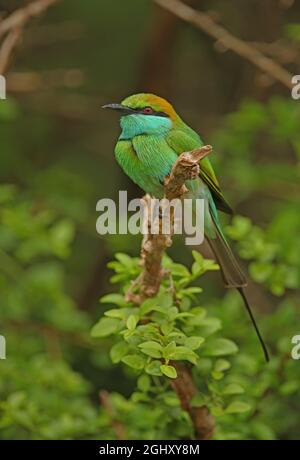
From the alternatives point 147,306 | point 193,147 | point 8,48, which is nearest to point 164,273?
point 147,306

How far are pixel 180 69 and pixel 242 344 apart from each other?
6.78 feet

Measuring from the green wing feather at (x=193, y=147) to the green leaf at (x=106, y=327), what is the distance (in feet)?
1.45

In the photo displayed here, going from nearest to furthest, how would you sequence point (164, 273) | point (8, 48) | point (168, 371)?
point (168, 371) < point (164, 273) < point (8, 48)

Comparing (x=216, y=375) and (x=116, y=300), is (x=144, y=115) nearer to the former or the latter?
(x=116, y=300)

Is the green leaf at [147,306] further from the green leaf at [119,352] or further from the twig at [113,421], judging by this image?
the twig at [113,421]

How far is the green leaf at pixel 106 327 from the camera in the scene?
2.01 m

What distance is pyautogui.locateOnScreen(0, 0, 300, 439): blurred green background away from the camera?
99.9 inches

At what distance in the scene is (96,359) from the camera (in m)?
3.02

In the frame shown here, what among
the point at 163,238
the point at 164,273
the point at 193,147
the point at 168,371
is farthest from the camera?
the point at 193,147

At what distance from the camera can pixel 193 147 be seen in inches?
84.9

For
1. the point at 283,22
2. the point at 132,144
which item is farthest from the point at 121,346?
the point at 283,22

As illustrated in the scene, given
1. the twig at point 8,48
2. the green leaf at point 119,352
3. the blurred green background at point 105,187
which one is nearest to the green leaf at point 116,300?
the green leaf at point 119,352

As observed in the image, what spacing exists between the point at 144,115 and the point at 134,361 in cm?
60

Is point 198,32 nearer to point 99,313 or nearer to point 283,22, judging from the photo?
point 283,22
